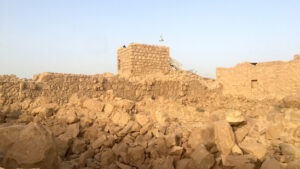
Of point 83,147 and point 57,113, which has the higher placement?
point 57,113

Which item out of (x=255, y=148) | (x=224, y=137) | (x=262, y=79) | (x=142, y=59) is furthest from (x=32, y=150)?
(x=262, y=79)

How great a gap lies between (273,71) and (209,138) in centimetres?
718

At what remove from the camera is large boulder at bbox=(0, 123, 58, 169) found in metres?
3.47

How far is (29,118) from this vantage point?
680cm

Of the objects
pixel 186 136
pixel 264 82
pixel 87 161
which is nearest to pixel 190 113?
pixel 186 136

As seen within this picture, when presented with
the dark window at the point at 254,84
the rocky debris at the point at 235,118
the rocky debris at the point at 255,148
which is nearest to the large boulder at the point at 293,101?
the rocky debris at the point at 235,118

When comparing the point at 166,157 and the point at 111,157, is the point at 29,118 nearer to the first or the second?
the point at 111,157

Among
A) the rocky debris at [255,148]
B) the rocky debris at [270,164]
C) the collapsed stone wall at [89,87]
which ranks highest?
the collapsed stone wall at [89,87]

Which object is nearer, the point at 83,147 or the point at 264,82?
the point at 83,147

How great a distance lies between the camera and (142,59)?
1138cm

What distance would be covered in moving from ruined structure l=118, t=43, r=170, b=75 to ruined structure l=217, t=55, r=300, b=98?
12.0 ft

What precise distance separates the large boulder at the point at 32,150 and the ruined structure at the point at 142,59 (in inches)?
293

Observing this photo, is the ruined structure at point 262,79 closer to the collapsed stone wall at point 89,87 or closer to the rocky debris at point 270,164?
the collapsed stone wall at point 89,87

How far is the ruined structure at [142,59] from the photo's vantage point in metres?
11.1
